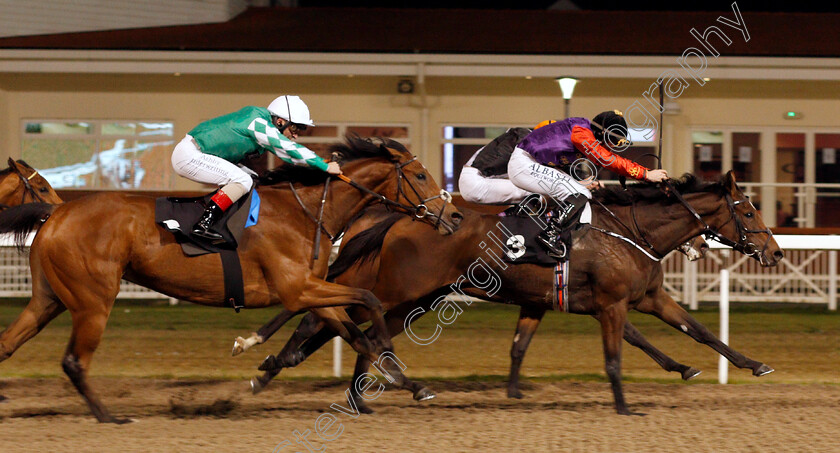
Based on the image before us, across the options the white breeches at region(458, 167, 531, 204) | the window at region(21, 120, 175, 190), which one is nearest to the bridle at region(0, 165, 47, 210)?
the white breeches at region(458, 167, 531, 204)

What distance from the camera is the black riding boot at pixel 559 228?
19.3 feet

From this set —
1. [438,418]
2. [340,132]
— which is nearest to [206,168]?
[438,418]

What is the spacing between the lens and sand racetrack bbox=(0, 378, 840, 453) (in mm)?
4668

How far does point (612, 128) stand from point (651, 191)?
0.53 m

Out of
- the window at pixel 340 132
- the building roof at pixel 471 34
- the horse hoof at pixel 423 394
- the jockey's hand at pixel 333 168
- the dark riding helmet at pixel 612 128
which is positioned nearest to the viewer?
Answer: the horse hoof at pixel 423 394

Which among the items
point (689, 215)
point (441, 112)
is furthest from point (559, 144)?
Result: point (441, 112)

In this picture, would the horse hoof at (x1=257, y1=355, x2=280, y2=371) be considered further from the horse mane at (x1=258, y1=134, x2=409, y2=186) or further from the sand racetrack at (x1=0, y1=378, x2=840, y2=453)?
the horse mane at (x1=258, y1=134, x2=409, y2=186)

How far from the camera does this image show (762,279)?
11.4 meters

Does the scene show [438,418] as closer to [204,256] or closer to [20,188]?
[204,256]

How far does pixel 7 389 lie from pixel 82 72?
778 centimetres

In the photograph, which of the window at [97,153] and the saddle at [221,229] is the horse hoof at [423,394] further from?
the window at [97,153]

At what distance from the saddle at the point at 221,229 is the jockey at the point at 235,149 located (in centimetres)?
5

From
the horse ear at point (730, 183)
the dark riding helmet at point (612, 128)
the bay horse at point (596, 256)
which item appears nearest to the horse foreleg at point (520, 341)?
the bay horse at point (596, 256)

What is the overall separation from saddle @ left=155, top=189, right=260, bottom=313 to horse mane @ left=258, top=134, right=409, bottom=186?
1.27ft
